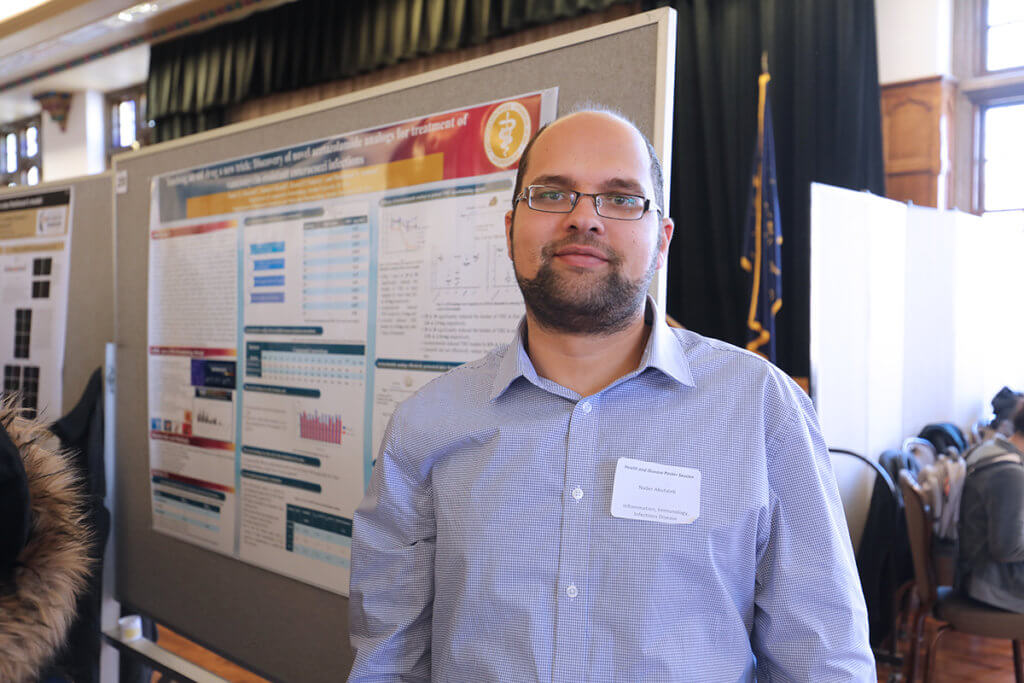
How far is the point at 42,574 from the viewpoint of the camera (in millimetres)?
1161

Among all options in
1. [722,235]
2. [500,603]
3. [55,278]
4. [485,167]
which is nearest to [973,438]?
[722,235]

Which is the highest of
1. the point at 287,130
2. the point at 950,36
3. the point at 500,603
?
the point at 950,36

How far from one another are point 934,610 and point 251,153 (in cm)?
281

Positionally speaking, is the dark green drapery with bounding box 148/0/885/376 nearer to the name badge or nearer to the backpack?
the backpack

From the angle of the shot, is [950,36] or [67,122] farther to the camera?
[67,122]

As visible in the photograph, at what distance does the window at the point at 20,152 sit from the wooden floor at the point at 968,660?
30.3ft

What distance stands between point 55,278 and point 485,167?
199 centimetres

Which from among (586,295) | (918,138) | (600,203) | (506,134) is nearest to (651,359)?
(586,295)

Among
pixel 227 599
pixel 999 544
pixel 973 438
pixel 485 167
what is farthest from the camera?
pixel 973 438

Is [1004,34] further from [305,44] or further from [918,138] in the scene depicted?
[305,44]

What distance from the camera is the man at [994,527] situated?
2.58 m

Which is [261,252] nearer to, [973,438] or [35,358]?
[35,358]

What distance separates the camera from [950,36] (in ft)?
15.1

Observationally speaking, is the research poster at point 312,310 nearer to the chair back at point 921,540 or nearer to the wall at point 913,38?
the chair back at point 921,540
